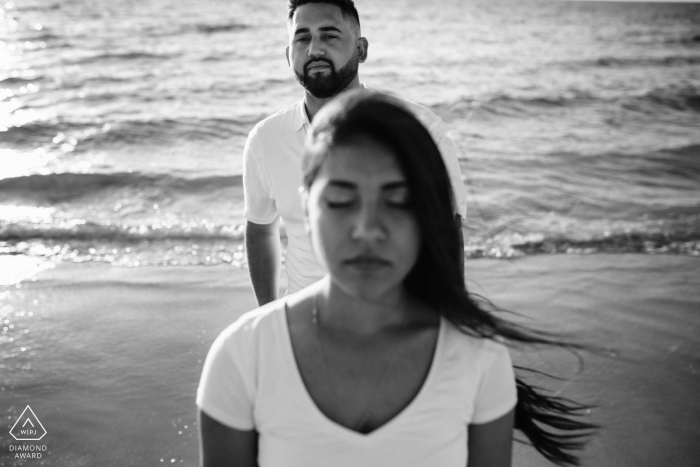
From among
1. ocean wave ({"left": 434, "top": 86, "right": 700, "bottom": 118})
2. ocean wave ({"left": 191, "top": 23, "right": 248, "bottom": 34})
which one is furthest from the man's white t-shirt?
ocean wave ({"left": 191, "top": 23, "right": 248, "bottom": 34})

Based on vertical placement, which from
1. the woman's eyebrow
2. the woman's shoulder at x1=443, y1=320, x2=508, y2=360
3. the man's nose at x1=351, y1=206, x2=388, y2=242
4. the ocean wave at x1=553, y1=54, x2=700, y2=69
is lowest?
the woman's shoulder at x1=443, y1=320, x2=508, y2=360

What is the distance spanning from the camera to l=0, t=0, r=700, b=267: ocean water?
259 inches

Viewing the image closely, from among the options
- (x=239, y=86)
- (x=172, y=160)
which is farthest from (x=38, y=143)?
(x=239, y=86)

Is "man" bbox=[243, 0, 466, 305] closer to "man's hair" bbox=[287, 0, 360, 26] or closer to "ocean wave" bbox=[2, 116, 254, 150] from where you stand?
"man's hair" bbox=[287, 0, 360, 26]

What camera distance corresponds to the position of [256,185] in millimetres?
3412

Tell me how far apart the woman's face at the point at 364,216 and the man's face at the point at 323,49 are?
192 cm

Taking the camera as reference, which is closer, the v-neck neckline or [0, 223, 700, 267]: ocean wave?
the v-neck neckline

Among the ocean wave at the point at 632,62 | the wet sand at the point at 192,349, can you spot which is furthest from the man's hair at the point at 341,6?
the ocean wave at the point at 632,62

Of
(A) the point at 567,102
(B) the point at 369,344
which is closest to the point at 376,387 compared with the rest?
(B) the point at 369,344

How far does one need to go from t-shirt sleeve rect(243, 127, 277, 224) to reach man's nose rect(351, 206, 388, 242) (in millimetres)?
1868

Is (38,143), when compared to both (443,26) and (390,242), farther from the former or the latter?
(443,26)

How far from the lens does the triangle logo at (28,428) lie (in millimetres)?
3324

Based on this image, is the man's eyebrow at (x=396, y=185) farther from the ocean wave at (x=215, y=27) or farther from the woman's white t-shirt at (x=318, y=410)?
the ocean wave at (x=215, y=27)

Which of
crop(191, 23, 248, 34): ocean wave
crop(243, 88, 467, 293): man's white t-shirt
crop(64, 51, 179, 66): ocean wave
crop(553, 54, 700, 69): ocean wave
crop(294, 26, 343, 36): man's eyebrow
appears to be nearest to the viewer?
crop(243, 88, 467, 293): man's white t-shirt
